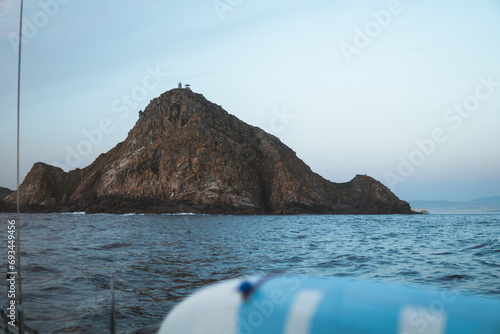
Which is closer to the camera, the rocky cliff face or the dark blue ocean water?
the dark blue ocean water

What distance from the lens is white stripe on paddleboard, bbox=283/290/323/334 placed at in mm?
2443

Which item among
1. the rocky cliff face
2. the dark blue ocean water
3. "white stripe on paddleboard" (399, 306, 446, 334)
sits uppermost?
the rocky cliff face

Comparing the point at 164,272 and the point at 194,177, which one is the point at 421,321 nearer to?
the point at 164,272

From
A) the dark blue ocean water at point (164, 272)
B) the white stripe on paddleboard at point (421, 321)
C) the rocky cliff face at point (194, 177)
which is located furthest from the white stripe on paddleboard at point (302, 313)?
the rocky cliff face at point (194, 177)

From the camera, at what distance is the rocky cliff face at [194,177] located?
85.9m

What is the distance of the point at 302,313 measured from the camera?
8.14ft

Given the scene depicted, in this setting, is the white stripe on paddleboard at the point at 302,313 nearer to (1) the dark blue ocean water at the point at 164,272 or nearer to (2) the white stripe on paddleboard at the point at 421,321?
(2) the white stripe on paddleboard at the point at 421,321

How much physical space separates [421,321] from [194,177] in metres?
87.1

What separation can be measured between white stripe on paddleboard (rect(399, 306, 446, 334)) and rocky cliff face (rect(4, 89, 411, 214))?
265 ft

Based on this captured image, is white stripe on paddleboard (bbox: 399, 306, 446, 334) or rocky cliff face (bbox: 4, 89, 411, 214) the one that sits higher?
rocky cliff face (bbox: 4, 89, 411, 214)

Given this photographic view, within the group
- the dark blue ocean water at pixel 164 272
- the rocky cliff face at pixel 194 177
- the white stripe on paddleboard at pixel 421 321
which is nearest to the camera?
the white stripe on paddleboard at pixel 421 321

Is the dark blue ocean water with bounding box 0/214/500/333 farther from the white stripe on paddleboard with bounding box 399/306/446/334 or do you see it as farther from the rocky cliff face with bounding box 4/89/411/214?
the rocky cliff face with bounding box 4/89/411/214

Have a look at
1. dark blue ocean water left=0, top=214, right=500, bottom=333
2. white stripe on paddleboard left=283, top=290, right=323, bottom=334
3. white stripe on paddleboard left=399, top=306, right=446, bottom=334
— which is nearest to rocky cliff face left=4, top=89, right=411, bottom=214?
dark blue ocean water left=0, top=214, right=500, bottom=333

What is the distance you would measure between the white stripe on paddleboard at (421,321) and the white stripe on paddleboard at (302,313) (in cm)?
54
